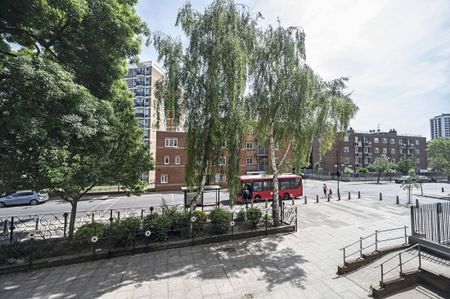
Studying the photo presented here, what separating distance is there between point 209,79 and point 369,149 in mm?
65584

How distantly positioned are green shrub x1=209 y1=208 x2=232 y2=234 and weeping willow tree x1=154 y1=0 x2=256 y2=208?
1.63 metres

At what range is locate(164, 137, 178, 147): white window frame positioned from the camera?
98.0 feet

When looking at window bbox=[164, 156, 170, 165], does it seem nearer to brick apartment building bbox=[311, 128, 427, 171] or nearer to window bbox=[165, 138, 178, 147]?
window bbox=[165, 138, 178, 147]

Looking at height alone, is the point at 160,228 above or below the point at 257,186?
below

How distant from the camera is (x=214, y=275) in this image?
24.7 feet

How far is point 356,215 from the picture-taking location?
15.6m

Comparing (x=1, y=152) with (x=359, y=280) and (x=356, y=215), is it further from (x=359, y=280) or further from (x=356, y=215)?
(x=356, y=215)

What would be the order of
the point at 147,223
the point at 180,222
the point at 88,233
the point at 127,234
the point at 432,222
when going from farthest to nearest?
the point at 180,222 < the point at 147,223 < the point at 127,234 < the point at 88,233 < the point at 432,222

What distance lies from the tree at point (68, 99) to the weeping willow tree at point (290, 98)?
667 centimetres

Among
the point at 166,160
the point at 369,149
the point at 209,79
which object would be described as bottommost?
the point at 166,160

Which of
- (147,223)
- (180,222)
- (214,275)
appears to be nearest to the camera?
(214,275)

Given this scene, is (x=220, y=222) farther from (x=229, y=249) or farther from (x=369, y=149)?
(x=369, y=149)

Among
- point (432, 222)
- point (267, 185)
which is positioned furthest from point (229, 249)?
point (267, 185)

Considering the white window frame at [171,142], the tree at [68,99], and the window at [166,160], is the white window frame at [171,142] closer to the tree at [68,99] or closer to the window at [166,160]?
the window at [166,160]
